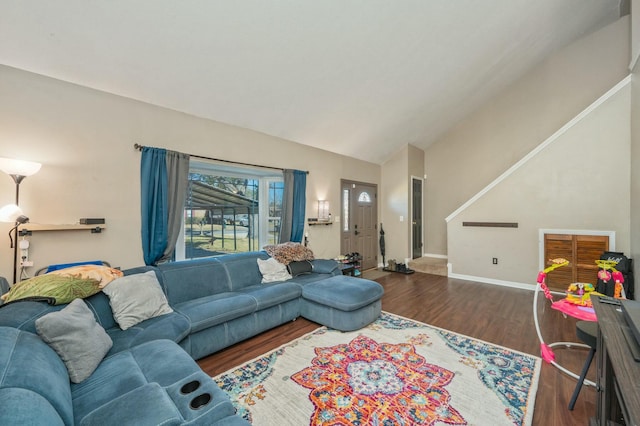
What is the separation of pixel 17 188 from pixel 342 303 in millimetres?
3258

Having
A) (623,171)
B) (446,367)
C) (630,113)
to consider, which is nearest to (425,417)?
(446,367)

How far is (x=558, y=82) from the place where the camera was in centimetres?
557

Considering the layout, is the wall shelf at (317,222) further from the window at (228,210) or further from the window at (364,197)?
the window at (364,197)

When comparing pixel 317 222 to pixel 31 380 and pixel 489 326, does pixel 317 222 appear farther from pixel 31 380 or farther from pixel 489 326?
pixel 31 380

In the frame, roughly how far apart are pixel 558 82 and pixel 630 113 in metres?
2.04

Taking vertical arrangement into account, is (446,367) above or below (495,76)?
below

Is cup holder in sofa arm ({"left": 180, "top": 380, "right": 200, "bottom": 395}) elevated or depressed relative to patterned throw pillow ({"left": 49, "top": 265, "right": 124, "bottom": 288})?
depressed

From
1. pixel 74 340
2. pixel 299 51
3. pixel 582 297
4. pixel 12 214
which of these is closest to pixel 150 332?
pixel 74 340

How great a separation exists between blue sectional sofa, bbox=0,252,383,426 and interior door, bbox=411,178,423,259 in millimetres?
3792

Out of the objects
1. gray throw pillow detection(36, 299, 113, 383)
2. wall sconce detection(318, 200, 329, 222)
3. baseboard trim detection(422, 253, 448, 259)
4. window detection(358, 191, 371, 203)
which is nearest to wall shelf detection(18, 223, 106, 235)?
gray throw pillow detection(36, 299, 113, 383)

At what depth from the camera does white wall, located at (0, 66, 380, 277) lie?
2389 mm

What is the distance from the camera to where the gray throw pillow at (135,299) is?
223 centimetres

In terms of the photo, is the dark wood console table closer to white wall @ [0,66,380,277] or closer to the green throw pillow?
the green throw pillow

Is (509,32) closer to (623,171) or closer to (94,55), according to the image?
(623,171)
